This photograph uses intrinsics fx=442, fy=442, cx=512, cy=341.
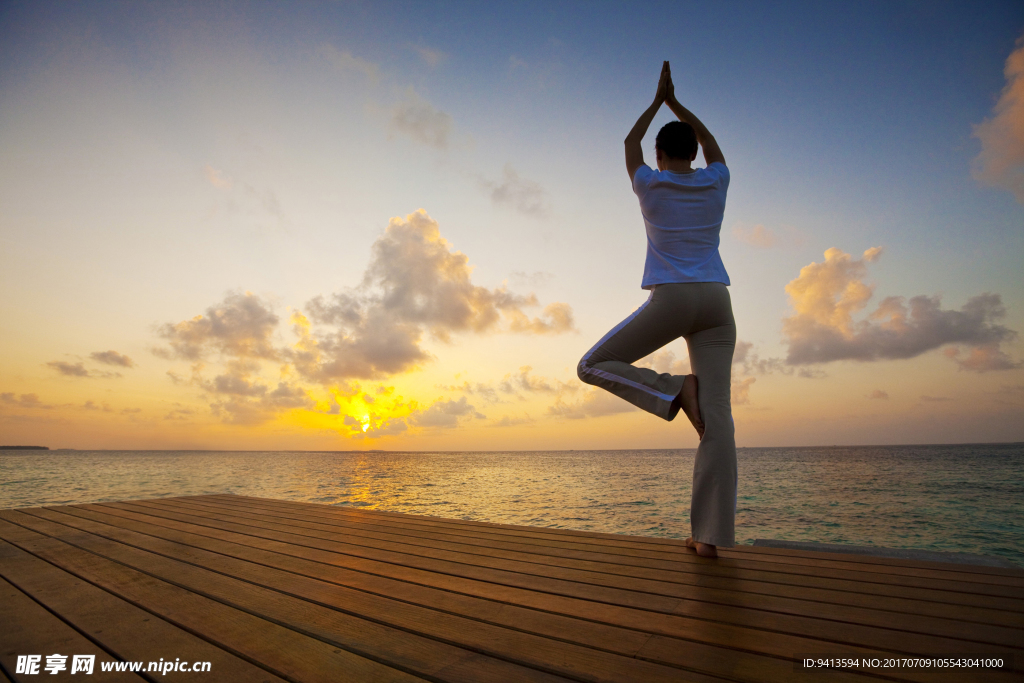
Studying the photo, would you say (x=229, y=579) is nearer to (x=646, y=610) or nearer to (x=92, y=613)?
(x=92, y=613)

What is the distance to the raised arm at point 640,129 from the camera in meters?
2.17

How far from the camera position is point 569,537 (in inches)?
99.3

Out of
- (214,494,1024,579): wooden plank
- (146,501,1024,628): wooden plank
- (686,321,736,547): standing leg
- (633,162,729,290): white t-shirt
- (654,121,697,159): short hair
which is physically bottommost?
(214,494,1024,579): wooden plank

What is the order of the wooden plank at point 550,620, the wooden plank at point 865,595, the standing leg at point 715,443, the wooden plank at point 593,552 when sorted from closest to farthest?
the wooden plank at point 550,620, the wooden plank at point 865,595, the wooden plank at point 593,552, the standing leg at point 715,443

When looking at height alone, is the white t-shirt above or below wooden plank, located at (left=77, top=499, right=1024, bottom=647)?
above

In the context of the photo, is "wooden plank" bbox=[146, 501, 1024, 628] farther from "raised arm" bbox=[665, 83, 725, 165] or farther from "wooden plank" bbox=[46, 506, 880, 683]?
"raised arm" bbox=[665, 83, 725, 165]

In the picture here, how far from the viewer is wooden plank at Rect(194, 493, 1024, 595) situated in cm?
163

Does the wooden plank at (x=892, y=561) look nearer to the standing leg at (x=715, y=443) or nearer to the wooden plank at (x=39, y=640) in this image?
the standing leg at (x=715, y=443)

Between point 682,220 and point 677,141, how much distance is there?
44 cm

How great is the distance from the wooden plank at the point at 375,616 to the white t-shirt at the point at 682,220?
4.79ft

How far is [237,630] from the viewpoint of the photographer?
1233 millimetres

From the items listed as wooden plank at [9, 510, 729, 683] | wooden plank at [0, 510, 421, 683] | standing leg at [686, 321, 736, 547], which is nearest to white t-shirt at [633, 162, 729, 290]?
standing leg at [686, 321, 736, 547]

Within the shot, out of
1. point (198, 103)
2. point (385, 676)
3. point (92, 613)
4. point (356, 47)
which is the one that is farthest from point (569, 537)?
point (198, 103)

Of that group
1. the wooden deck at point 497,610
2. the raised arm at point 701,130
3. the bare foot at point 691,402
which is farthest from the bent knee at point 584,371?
the raised arm at point 701,130
